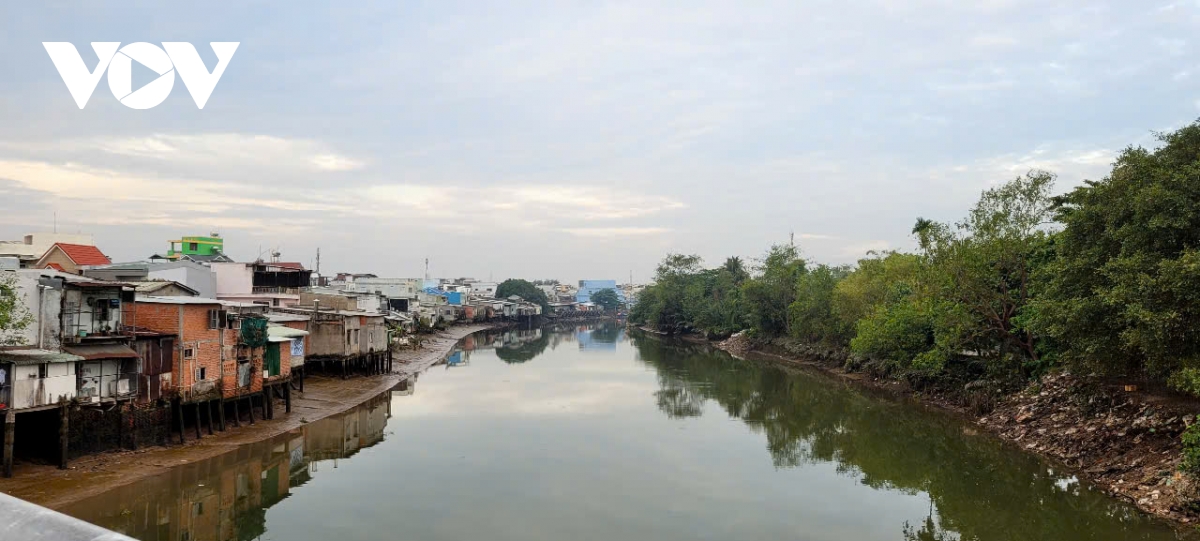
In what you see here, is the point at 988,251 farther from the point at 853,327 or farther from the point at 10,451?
the point at 10,451

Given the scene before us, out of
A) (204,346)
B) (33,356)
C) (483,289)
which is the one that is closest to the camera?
(33,356)

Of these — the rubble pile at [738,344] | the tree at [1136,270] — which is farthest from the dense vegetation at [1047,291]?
the rubble pile at [738,344]

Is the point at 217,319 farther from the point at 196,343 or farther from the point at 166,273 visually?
the point at 166,273

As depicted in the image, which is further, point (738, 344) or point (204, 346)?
point (738, 344)

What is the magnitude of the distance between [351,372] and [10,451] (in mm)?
22097

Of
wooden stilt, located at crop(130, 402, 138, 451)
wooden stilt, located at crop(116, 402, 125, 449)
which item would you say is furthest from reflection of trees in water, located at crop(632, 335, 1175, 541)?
wooden stilt, located at crop(116, 402, 125, 449)

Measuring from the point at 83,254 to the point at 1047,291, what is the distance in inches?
1770

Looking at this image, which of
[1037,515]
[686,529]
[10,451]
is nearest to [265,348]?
[10,451]

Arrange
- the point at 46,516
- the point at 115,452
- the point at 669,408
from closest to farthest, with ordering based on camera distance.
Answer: the point at 46,516
the point at 115,452
the point at 669,408

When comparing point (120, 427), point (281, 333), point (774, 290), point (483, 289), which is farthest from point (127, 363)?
point (483, 289)

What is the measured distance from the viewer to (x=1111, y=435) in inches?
786

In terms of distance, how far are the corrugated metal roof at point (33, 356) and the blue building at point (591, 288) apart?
480 feet

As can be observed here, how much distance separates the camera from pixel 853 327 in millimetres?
47281

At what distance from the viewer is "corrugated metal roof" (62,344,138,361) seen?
17.6 m
